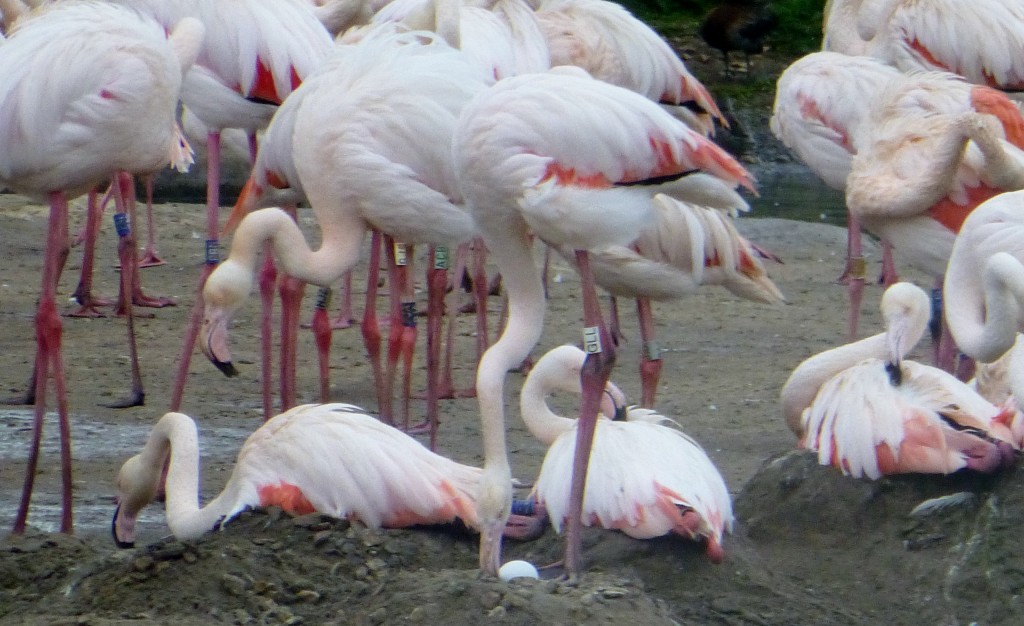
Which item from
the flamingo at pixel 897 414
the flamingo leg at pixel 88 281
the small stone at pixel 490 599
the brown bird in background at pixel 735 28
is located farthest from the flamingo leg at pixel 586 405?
the brown bird in background at pixel 735 28

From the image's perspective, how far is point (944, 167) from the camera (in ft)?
19.4

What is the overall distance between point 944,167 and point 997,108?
2.61ft

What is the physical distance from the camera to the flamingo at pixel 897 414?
464 cm

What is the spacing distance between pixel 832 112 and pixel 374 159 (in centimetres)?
293

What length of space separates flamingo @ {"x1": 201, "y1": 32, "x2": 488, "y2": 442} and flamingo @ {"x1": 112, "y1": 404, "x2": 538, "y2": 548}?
3.00 feet

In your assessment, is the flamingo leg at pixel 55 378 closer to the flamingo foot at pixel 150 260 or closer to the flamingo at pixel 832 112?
the flamingo at pixel 832 112

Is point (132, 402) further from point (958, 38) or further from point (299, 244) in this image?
point (958, 38)

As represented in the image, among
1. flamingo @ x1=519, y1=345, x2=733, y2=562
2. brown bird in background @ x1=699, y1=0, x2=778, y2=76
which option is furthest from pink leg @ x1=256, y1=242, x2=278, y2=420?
brown bird in background @ x1=699, y1=0, x2=778, y2=76

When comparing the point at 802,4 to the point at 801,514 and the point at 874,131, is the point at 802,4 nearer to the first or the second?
the point at 874,131

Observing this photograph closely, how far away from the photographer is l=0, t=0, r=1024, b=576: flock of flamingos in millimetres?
4352

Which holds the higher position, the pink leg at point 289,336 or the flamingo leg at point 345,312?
the pink leg at point 289,336

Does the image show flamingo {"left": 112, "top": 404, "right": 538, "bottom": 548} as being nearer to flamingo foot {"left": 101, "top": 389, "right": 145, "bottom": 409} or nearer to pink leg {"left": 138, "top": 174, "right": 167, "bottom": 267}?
flamingo foot {"left": 101, "top": 389, "right": 145, "bottom": 409}

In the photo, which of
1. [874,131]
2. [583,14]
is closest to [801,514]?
[874,131]

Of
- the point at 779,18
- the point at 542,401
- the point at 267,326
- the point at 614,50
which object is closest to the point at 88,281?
the point at 267,326
